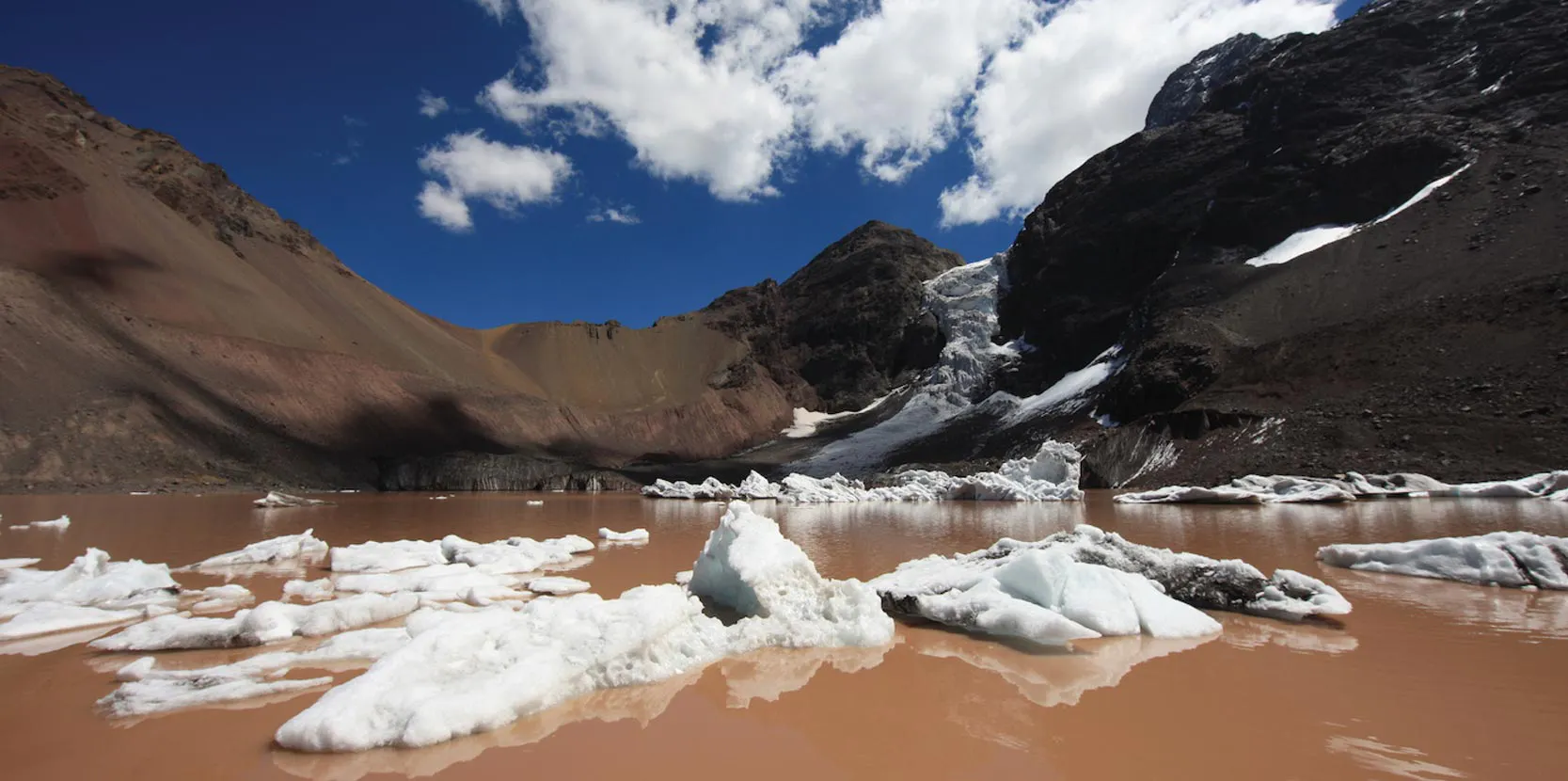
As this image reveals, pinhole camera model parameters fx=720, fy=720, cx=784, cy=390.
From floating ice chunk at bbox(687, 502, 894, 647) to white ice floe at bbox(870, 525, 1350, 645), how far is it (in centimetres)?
80

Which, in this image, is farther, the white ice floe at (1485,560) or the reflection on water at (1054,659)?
the white ice floe at (1485,560)

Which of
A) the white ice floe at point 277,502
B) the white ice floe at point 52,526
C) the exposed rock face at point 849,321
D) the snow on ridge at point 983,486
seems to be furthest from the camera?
the exposed rock face at point 849,321

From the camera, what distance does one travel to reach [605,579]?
9.46 metres

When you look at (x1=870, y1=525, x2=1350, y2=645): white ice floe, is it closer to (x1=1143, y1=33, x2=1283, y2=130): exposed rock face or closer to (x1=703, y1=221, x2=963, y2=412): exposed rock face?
(x1=703, y1=221, x2=963, y2=412): exposed rock face

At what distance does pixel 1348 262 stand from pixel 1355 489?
903 inches

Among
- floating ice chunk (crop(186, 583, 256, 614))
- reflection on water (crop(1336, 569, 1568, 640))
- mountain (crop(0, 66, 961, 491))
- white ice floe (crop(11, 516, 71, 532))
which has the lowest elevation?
reflection on water (crop(1336, 569, 1568, 640))

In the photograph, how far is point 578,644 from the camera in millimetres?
4969

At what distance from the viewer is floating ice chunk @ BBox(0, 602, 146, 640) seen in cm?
610

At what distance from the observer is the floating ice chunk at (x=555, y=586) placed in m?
8.33

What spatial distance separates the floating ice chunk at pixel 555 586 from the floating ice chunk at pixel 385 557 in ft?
8.70

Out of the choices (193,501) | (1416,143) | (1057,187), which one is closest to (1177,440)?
(1416,143)

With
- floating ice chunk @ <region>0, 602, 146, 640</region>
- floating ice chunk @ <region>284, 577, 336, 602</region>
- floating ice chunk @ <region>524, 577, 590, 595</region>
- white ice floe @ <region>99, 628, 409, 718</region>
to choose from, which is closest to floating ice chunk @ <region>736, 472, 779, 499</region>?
floating ice chunk @ <region>524, 577, 590, 595</region>

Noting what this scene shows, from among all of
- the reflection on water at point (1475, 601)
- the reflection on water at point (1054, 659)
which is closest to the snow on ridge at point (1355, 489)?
the reflection on water at point (1475, 601)

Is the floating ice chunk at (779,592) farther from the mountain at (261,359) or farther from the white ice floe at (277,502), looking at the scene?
the mountain at (261,359)
